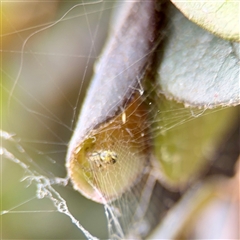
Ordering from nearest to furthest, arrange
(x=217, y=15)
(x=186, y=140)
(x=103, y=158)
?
(x=217, y=15)
(x=103, y=158)
(x=186, y=140)

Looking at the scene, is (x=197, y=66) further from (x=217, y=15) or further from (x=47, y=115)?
(x=47, y=115)

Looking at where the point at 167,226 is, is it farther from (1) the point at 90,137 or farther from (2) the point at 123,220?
(1) the point at 90,137

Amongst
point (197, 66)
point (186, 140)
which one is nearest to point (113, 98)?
point (197, 66)

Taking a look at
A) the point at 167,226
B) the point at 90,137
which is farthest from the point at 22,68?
the point at 167,226

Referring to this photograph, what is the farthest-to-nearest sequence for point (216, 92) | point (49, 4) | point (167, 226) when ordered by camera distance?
point (167, 226) → point (49, 4) → point (216, 92)

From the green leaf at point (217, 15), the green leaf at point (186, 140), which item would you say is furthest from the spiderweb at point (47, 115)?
the green leaf at point (217, 15)

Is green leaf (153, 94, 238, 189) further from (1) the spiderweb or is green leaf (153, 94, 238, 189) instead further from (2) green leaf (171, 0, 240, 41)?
(2) green leaf (171, 0, 240, 41)
